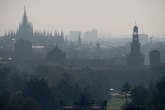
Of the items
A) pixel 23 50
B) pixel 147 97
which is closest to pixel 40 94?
pixel 147 97

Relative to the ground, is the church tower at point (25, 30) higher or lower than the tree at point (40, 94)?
higher

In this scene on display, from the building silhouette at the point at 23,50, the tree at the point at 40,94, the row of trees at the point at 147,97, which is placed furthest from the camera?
the building silhouette at the point at 23,50

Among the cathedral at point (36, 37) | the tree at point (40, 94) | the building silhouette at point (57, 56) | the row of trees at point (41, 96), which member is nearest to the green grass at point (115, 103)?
the row of trees at point (41, 96)

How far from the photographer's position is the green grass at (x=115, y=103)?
51.5 metres

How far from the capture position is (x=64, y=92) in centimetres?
5444

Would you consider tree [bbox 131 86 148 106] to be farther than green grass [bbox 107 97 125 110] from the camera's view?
No

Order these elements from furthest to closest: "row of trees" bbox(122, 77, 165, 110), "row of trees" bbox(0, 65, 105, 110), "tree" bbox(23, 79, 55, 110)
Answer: "tree" bbox(23, 79, 55, 110)
"row of trees" bbox(122, 77, 165, 110)
"row of trees" bbox(0, 65, 105, 110)

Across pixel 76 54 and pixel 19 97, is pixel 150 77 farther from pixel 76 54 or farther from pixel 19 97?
pixel 76 54

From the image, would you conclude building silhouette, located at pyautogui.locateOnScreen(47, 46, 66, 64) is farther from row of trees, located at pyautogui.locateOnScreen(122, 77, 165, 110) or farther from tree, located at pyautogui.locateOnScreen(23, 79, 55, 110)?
tree, located at pyautogui.locateOnScreen(23, 79, 55, 110)

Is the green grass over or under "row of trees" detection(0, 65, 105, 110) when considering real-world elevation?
under

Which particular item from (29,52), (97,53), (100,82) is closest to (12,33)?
(97,53)

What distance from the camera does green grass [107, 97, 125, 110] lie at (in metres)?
51.5

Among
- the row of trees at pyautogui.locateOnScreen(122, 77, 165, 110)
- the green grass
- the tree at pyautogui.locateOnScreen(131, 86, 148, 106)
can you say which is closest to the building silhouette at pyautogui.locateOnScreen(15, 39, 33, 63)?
the green grass

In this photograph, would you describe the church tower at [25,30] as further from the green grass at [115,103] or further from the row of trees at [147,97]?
the row of trees at [147,97]
